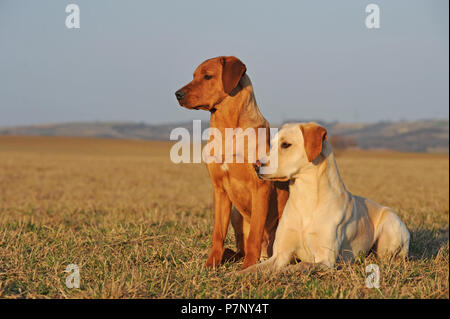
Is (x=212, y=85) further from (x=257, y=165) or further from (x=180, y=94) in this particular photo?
(x=257, y=165)

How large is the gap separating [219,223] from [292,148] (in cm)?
117

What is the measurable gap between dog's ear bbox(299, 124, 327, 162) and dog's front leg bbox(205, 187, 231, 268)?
3.51 ft

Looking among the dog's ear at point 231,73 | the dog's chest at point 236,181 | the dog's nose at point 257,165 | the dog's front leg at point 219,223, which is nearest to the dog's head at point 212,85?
the dog's ear at point 231,73

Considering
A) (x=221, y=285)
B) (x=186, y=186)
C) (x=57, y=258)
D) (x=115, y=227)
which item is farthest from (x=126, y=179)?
(x=221, y=285)

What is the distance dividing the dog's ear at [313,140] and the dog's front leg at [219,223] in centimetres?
107

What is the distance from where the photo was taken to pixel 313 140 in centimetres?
A: 425

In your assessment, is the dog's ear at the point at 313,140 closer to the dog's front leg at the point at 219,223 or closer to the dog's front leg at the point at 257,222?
the dog's front leg at the point at 257,222

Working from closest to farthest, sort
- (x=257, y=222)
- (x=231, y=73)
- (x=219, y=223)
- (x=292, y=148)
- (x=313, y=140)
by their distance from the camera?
1. (x=313, y=140)
2. (x=292, y=148)
3. (x=231, y=73)
4. (x=257, y=222)
5. (x=219, y=223)

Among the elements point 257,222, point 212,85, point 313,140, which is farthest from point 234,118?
point 257,222

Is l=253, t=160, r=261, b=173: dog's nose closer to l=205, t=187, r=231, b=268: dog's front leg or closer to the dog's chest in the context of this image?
the dog's chest

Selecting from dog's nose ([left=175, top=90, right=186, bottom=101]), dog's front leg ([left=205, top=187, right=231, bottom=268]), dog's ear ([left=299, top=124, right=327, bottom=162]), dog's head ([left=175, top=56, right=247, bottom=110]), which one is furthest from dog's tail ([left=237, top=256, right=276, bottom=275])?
dog's nose ([left=175, top=90, right=186, bottom=101])
